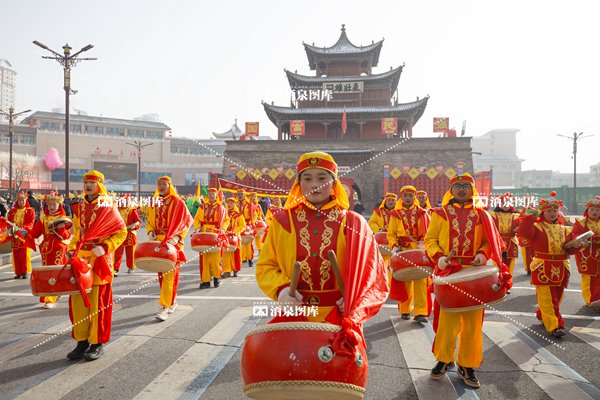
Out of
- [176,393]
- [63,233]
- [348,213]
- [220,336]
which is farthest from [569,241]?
[63,233]

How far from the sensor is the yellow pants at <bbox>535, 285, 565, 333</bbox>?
5.32 m

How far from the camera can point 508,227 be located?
31.5 ft

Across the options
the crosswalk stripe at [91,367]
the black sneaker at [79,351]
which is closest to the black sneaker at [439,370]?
the crosswalk stripe at [91,367]

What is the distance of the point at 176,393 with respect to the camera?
3.62m

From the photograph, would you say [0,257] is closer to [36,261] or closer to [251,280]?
[36,261]

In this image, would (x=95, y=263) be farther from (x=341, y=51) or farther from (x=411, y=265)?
(x=341, y=51)

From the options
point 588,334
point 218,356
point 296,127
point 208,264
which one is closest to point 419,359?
point 218,356

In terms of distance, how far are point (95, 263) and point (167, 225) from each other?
1742mm

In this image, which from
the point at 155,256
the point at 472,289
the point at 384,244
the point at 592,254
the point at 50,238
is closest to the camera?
the point at 472,289

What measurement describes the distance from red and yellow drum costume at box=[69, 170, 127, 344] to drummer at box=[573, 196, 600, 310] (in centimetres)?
698

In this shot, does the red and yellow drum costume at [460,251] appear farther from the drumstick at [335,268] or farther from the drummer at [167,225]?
the drummer at [167,225]

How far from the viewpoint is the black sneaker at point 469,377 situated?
381cm

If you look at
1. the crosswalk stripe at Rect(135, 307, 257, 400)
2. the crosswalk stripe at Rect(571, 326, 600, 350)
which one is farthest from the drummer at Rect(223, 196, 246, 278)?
the crosswalk stripe at Rect(571, 326, 600, 350)

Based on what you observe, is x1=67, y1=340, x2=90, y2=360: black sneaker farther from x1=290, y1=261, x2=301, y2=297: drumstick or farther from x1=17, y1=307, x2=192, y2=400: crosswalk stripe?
x1=290, y1=261, x2=301, y2=297: drumstick
